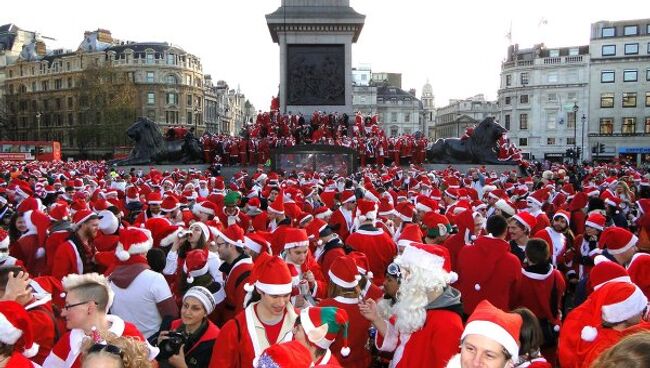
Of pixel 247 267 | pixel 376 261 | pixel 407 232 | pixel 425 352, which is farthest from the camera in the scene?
pixel 376 261

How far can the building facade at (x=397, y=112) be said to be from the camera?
442 feet

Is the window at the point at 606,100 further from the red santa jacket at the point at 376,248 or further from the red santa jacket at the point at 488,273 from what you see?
the red santa jacket at the point at 488,273

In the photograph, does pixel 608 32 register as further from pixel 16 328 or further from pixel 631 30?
pixel 16 328

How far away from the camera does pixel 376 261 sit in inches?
292

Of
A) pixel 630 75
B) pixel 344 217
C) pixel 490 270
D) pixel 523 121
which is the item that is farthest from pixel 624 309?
pixel 630 75

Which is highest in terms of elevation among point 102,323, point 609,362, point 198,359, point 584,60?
point 584,60

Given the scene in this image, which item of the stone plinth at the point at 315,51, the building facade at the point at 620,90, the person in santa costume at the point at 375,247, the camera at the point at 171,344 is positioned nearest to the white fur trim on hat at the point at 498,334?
the camera at the point at 171,344

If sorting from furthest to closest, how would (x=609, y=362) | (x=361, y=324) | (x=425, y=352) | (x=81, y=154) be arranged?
(x=81, y=154) → (x=361, y=324) → (x=425, y=352) → (x=609, y=362)

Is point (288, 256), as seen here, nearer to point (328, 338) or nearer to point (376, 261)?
point (376, 261)

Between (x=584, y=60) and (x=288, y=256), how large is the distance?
86.4m

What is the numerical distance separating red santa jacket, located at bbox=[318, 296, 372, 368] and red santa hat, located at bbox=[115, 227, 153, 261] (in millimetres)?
2069

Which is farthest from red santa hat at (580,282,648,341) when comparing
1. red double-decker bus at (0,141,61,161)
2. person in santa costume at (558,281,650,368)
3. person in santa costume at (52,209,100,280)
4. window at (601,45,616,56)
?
window at (601,45,616,56)

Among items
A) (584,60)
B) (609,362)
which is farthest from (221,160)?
(584,60)

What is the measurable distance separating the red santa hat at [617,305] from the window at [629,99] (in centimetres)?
8689
